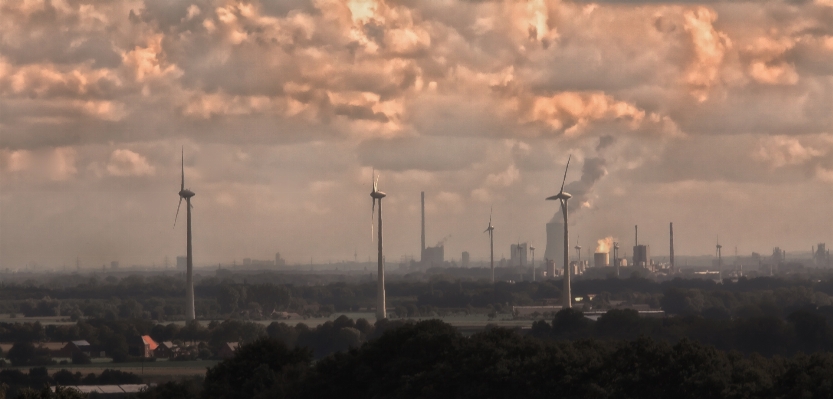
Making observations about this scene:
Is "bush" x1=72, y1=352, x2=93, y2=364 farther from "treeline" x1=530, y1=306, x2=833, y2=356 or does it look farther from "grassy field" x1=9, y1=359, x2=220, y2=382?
"treeline" x1=530, y1=306, x2=833, y2=356

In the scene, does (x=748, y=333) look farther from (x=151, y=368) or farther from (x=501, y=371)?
(x=501, y=371)

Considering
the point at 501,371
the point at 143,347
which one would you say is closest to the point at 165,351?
the point at 143,347

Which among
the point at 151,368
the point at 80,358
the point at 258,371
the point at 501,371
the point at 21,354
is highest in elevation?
the point at 501,371

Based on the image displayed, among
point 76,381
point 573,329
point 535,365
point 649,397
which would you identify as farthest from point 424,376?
point 573,329

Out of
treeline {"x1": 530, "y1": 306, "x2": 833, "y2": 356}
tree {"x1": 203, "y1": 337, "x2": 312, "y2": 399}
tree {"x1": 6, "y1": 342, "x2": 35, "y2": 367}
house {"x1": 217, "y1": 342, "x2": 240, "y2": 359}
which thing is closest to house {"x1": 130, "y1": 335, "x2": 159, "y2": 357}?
house {"x1": 217, "y1": 342, "x2": 240, "y2": 359}

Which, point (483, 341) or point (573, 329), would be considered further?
point (573, 329)

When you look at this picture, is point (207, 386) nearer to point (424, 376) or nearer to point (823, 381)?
point (424, 376)
